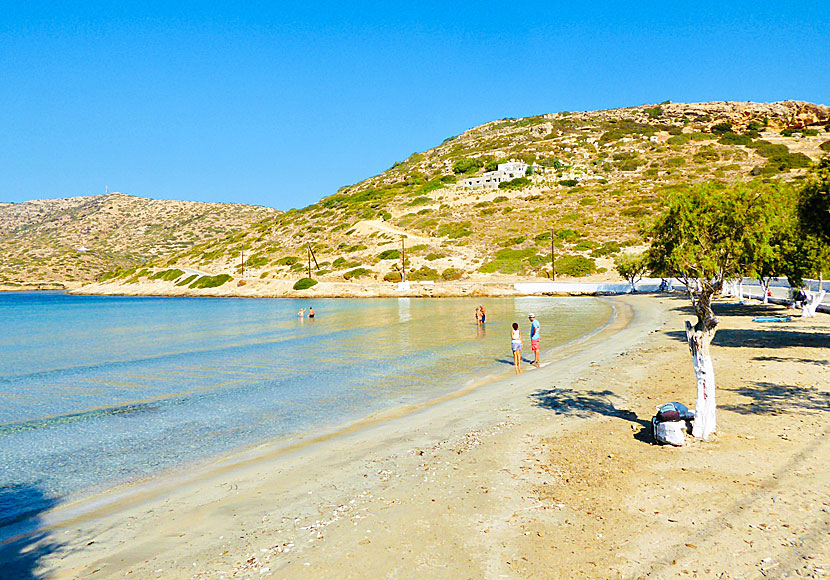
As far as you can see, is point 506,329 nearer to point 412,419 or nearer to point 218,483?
point 412,419

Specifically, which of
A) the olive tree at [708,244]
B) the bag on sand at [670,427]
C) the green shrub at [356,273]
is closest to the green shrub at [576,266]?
the green shrub at [356,273]

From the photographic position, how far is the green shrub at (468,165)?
13488 centimetres

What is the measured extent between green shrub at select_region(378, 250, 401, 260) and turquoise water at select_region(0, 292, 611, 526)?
135 feet

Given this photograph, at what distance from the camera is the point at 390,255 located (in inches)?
3425

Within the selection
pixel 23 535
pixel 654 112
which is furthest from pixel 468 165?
pixel 23 535

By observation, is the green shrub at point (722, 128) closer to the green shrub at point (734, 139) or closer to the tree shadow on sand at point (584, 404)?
the green shrub at point (734, 139)

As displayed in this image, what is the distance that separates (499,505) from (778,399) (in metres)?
8.74

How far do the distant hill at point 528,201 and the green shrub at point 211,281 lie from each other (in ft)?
5.67

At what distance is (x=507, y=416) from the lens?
12891 mm

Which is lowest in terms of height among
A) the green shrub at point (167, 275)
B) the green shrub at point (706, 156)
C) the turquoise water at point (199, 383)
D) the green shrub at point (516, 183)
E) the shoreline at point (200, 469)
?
→ the turquoise water at point (199, 383)

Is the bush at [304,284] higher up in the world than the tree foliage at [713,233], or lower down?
lower down

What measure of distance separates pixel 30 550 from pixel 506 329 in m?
29.4

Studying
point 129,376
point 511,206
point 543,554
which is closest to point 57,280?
point 511,206

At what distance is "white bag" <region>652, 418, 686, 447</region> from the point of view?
9.58m
